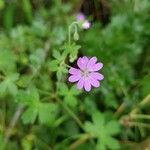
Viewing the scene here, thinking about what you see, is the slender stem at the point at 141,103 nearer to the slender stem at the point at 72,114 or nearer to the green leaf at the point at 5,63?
the slender stem at the point at 72,114

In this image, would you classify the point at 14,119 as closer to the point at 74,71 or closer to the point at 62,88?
the point at 62,88

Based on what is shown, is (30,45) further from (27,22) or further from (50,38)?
(27,22)

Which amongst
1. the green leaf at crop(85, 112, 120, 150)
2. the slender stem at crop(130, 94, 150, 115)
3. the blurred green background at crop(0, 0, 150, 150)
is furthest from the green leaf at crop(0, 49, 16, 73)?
the slender stem at crop(130, 94, 150, 115)

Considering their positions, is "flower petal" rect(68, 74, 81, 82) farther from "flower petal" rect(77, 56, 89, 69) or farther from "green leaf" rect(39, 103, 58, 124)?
Answer: "green leaf" rect(39, 103, 58, 124)

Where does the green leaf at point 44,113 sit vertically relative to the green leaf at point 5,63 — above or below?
below

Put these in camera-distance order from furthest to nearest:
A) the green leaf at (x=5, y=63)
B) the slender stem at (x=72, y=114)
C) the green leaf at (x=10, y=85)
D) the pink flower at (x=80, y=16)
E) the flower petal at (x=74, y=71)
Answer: the pink flower at (x=80, y=16)
the slender stem at (x=72, y=114)
the green leaf at (x=5, y=63)
the green leaf at (x=10, y=85)
the flower petal at (x=74, y=71)

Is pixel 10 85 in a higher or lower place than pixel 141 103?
lower

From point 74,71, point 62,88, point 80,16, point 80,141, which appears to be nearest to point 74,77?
point 74,71

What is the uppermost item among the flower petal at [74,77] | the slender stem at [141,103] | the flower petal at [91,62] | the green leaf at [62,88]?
the slender stem at [141,103]

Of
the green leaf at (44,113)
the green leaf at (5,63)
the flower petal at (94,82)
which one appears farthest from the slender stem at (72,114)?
the flower petal at (94,82)

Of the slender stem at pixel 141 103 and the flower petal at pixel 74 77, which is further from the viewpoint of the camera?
the slender stem at pixel 141 103
